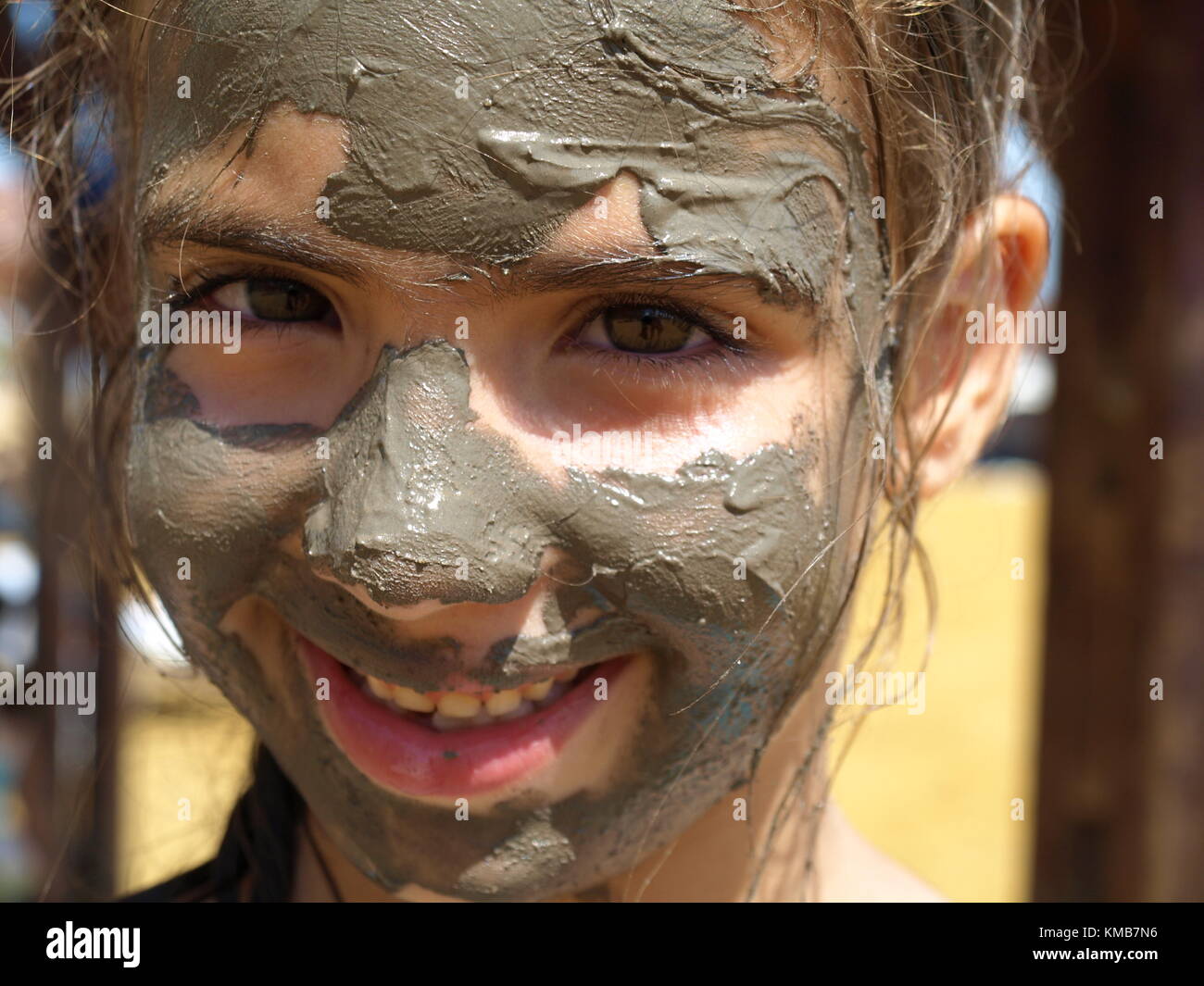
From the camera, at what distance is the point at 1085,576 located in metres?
2.82

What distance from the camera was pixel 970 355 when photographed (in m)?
1.50

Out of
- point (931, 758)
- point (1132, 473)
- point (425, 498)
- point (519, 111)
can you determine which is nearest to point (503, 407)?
point (425, 498)

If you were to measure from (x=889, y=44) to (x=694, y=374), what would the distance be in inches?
17.1

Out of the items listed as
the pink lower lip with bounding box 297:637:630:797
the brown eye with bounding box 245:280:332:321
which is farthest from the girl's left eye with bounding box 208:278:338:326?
the pink lower lip with bounding box 297:637:630:797

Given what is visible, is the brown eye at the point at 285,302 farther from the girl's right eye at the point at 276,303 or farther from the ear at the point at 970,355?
the ear at the point at 970,355

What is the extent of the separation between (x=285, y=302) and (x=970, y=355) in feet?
2.82

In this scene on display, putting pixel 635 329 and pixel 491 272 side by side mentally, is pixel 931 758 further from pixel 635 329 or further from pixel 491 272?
pixel 491 272

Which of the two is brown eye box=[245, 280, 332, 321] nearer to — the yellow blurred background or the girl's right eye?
the girl's right eye

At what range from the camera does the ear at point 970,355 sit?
1.46 m

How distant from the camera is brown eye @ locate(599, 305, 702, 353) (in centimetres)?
117

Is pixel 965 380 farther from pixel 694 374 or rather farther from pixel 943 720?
pixel 943 720

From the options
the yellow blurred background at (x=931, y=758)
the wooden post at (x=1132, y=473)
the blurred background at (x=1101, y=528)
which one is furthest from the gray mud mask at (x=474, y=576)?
the wooden post at (x=1132, y=473)

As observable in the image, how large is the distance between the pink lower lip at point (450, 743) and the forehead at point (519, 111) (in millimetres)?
471
